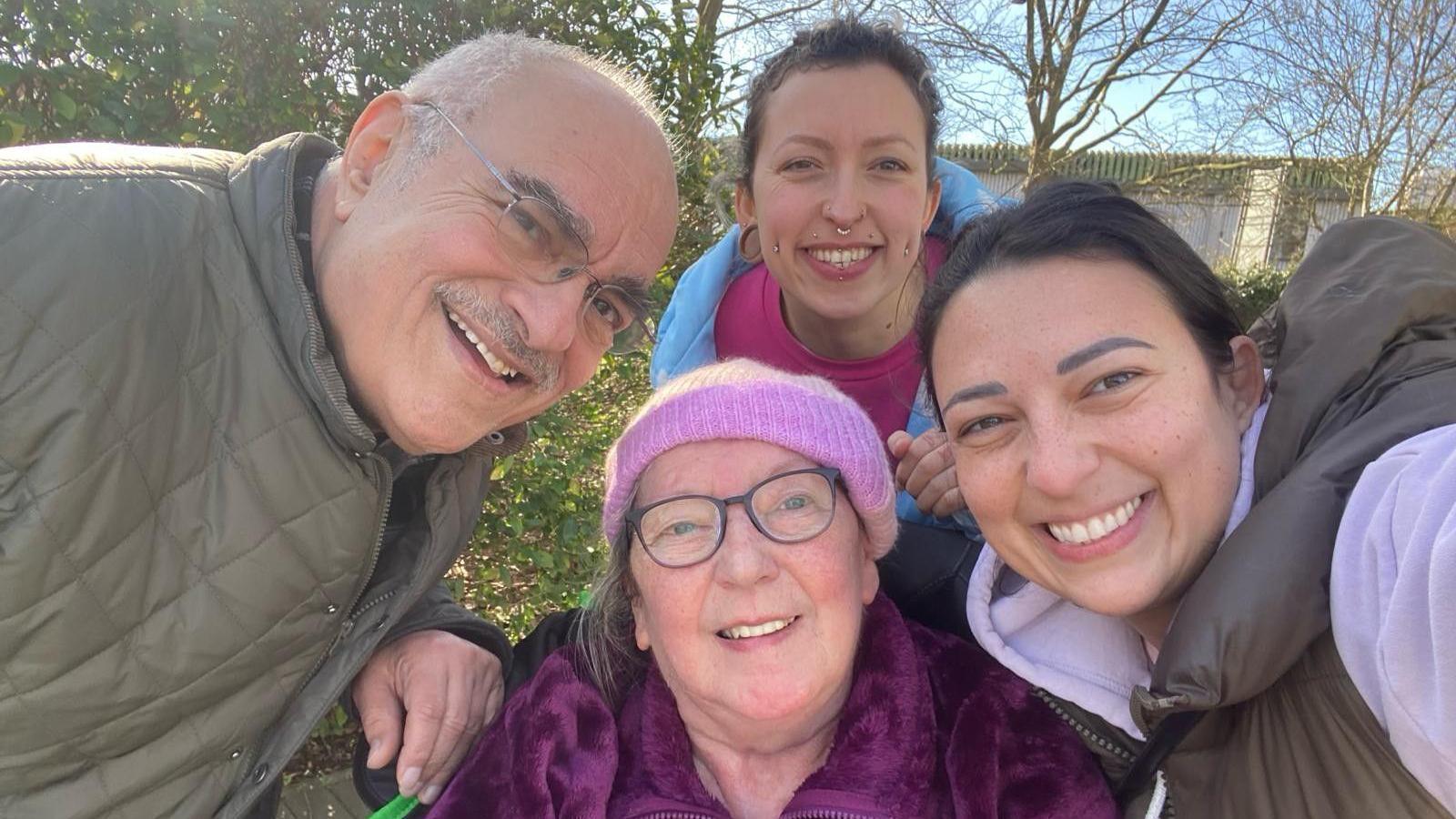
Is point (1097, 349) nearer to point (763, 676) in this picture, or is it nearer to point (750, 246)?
point (763, 676)

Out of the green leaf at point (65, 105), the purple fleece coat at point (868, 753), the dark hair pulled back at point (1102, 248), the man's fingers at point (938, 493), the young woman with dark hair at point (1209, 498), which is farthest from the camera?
the green leaf at point (65, 105)

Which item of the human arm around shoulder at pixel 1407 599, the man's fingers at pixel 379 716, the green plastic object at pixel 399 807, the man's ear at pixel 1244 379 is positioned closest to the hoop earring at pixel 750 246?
the man's ear at pixel 1244 379

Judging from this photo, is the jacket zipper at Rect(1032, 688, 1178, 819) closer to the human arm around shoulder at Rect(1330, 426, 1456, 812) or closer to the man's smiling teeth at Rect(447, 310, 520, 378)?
the human arm around shoulder at Rect(1330, 426, 1456, 812)

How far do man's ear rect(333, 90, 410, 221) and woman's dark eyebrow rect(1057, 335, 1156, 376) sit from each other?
148 cm

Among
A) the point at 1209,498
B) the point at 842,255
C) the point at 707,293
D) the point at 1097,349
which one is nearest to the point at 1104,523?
the point at 1209,498

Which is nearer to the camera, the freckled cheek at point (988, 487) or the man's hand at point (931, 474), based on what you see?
the freckled cheek at point (988, 487)

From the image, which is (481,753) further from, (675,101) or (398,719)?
(675,101)

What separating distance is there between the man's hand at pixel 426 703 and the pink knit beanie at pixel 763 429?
46cm

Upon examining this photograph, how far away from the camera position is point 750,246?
3139 mm

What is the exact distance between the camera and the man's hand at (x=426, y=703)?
6.21 ft

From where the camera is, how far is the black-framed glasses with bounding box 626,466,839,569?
183 centimetres

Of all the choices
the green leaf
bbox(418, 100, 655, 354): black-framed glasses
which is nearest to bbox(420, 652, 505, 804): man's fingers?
bbox(418, 100, 655, 354): black-framed glasses

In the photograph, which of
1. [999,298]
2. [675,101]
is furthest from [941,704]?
[675,101]

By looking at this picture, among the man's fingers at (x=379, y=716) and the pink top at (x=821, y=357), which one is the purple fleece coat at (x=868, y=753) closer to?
the man's fingers at (x=379, y=716)
